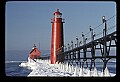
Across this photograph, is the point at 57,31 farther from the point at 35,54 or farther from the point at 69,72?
the point at 69,72

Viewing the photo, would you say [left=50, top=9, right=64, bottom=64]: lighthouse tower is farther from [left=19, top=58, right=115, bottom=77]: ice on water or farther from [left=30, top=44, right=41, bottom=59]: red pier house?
[left=19, top=58, right=115, bottom=77]: ice on water

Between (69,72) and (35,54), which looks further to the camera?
(35,54)

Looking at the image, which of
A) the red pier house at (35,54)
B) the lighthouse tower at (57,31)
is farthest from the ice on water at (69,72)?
the red pier house at (35,54)

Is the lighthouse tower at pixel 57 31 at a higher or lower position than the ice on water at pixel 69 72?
higher

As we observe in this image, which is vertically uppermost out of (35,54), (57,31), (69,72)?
(57,31)

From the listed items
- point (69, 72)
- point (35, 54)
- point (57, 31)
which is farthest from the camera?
point (35, 54)

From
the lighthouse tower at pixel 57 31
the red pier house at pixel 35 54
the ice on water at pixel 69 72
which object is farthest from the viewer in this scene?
the red pier house at pixel 35 54

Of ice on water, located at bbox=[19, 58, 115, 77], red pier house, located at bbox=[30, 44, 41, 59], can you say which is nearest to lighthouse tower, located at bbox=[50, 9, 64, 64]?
red pier house, located at bbox=[30, 44, 41, 59]

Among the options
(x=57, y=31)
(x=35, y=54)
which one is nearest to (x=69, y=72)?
(x=57, y=31)

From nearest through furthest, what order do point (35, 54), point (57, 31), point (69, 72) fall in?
point (69, 72)
point (57, 31)
point (35, 54)

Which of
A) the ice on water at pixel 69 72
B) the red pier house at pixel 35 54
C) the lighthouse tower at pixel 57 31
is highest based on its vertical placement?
the lighthouse tower at pixel 57 31

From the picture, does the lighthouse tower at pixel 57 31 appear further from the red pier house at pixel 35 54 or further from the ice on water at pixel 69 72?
the ice on water at pixel 69 72
